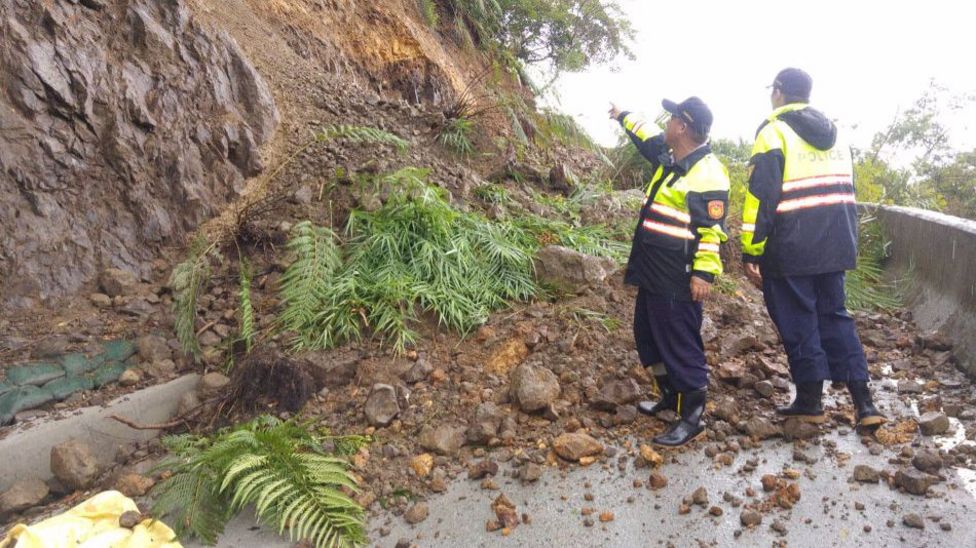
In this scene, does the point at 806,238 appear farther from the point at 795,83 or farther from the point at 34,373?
the point at 34,373

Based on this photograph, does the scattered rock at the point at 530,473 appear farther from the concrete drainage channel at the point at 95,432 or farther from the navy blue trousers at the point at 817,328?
the concrete drainage channel at the point at 95,432

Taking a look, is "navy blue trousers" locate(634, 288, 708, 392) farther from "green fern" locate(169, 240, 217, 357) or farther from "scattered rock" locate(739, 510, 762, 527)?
"green fern" locate(169, 240, 217, 357)

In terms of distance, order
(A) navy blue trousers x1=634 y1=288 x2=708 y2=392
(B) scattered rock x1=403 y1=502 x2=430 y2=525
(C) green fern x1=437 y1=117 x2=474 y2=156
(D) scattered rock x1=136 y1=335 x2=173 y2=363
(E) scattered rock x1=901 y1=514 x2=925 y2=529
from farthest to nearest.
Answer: (C) green fern x1=437 y1=117 x2=474 y2=156, (D) scattered rock x1=136 y1=335 x2=173 y2=363, (A) navy blue trousers x1=634 y1=288 x2=708 y2=392, (B) scattered rock x1=403 y1=502 x2=430 y2=525, (E) scattered rock x1=901 y1=514 x2=925 y2=529

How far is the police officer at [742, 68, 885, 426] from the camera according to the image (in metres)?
3.22

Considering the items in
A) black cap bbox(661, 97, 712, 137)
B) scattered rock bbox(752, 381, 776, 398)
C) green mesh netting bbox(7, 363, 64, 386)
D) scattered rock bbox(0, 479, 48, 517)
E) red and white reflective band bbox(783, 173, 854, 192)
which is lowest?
scattered rock bbox(0, 479, 48, 517)

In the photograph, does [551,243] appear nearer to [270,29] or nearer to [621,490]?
[621,490]

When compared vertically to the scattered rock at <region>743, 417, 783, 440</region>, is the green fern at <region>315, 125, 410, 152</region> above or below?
above

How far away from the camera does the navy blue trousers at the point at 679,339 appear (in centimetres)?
329

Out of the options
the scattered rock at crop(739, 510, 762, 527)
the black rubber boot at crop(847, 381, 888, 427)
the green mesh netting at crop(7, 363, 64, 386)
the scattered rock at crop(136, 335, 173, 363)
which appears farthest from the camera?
the scattered rock at crop(136, 335, 173, 363)

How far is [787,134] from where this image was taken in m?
3.25

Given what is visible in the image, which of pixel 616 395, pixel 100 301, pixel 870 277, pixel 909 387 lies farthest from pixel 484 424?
pixel 870 277

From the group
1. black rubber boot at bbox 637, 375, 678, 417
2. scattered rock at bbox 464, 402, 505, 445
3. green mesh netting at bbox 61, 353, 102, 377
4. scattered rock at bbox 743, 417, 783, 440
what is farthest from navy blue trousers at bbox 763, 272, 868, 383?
green mesh netting at bbox 61, 353, 102, 377

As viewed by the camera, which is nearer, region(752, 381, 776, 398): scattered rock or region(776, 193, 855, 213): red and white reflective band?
region(776, 193, 855, 213): red and white reflective band

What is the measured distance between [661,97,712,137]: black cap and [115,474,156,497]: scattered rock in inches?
133
